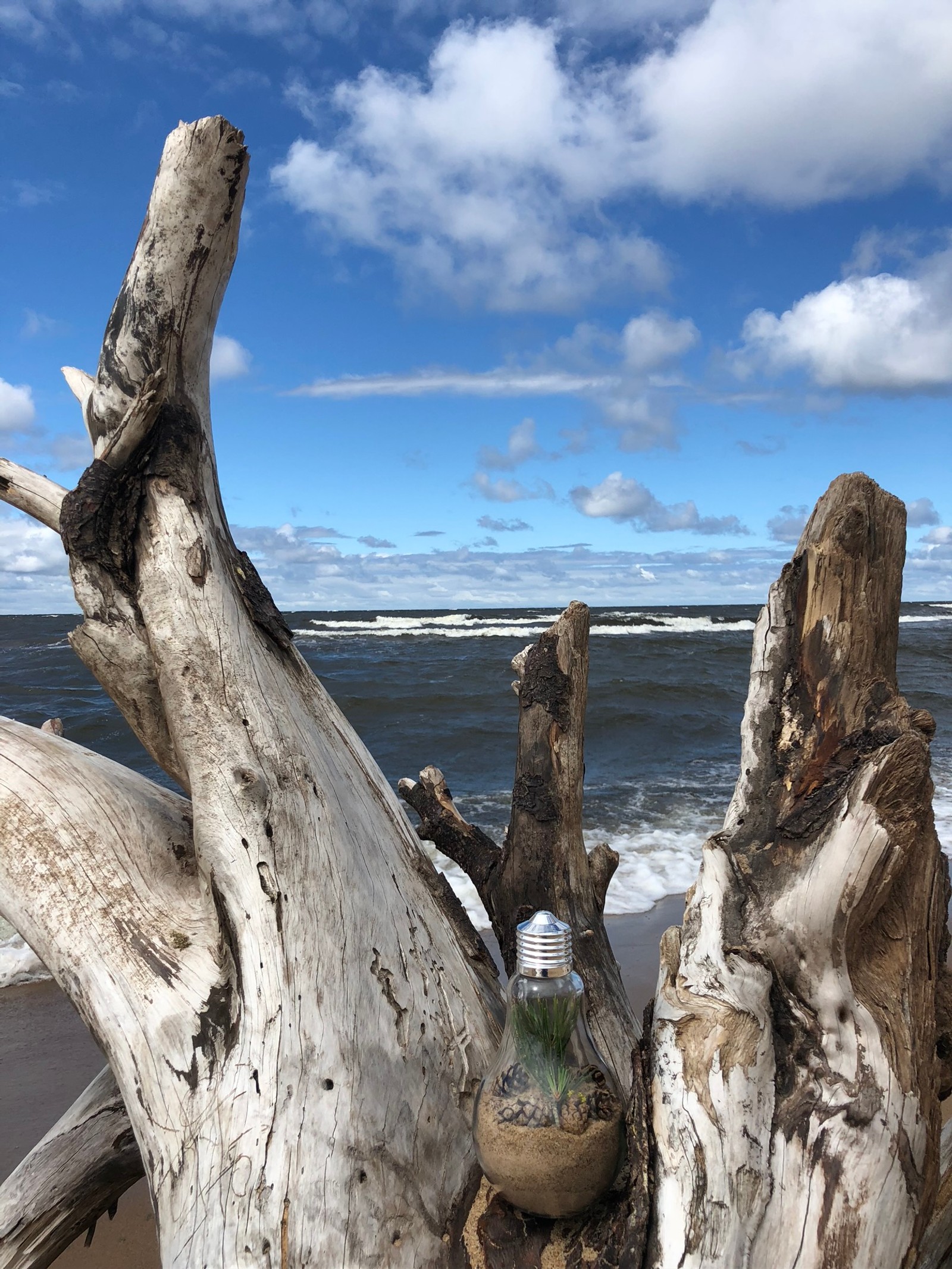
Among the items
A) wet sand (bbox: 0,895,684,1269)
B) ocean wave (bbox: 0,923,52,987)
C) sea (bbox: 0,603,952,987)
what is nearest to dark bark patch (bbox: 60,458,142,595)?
wet sand (bbox: 0,895,684,1269)

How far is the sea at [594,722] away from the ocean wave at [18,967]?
0.03 ft

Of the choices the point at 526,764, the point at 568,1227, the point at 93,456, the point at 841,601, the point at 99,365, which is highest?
the point at 99,365

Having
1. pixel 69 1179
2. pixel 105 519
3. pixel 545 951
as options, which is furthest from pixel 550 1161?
pixel 105 519

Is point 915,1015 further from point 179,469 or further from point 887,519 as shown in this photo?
point 179,469

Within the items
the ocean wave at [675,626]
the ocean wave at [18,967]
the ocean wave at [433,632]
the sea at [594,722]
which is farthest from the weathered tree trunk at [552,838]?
the ocean wave at [675,626]

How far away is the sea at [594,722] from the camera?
7.34m

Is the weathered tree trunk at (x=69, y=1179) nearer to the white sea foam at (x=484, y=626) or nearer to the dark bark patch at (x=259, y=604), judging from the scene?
the dark bark patch at (x=259, y=604)

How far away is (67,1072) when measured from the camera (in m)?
4.05

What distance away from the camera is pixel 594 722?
523 inches

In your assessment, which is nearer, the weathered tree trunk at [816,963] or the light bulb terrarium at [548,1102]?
the weathered tree trunk at [816,963]

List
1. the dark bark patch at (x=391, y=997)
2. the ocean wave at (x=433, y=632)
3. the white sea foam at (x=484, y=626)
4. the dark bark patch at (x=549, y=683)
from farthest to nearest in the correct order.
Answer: the white sea foam at (x=484, y=626) → the ocean wave at (x=433, y=632) → the dark bark patch at (x=549, y=683) → the dark bark patch at (x=391, y=997)

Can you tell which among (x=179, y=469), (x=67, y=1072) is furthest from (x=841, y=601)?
(x=67, y=1072)

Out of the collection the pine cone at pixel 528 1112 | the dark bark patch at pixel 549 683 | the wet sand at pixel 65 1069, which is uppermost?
the dark bark patch at pixel 549 683

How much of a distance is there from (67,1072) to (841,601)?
392cm
